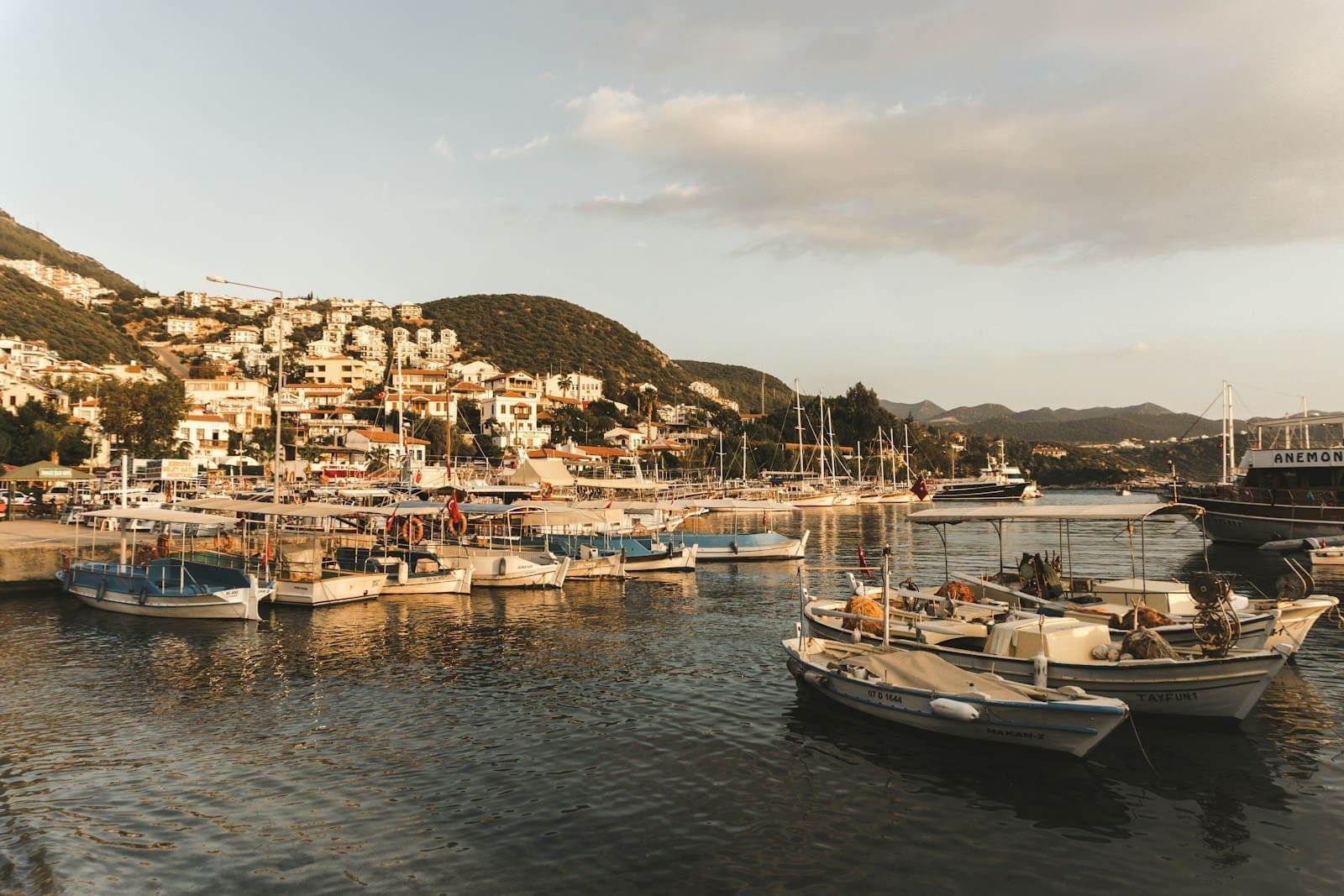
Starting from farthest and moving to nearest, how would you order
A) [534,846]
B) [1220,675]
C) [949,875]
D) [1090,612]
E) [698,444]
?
[698,444]
[1090,612]
[1220,675]
[534,846]
[949,875]

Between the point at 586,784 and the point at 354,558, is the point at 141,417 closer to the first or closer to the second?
the point at 354,558

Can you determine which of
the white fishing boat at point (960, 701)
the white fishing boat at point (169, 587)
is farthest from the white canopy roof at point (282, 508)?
the white fishing boat at point (960, 701)

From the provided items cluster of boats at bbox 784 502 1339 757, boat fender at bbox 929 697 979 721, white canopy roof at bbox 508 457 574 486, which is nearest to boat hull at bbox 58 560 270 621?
cluster of boats at bbox 784 502 1339 757

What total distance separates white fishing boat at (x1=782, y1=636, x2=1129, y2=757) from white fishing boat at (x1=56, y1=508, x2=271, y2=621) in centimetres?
2249

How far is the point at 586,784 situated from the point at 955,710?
7421 mm

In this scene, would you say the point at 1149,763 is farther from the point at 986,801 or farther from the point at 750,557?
the point at 750,557

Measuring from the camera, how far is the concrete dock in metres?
41.1

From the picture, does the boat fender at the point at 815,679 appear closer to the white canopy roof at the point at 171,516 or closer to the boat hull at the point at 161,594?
the boat hull at the point at 161,594

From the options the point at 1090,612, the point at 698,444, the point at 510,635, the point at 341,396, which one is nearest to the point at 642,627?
the point at 510,635

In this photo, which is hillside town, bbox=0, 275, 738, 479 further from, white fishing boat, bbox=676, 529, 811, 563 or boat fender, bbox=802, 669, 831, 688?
boat fender, bbox=802, 669, 831, 688

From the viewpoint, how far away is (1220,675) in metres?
17.0

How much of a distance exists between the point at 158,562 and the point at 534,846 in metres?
28.2

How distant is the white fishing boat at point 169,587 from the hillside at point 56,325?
15762 cm

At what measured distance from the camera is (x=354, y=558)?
131ft
